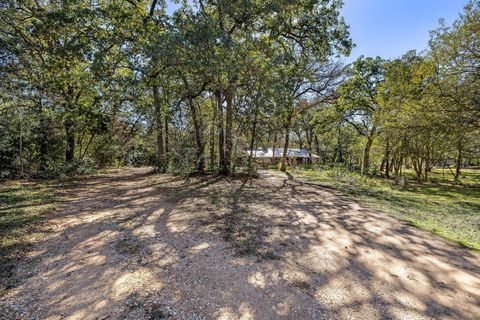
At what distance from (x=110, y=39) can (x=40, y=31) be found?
1.70 m

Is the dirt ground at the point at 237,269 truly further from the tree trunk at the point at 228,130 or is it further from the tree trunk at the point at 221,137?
the tree trunk at the point at 228,130

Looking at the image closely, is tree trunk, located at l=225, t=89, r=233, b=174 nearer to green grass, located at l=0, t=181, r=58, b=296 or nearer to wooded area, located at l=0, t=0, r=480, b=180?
wooded area, located at l=0, t=0, r=480, b=180

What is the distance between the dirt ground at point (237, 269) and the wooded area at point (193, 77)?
454 cm

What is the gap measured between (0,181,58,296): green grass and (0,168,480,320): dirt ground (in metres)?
0.20

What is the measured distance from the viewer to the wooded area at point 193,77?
255 inches

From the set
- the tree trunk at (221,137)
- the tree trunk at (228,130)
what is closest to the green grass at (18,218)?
the tree trunk at (221,137)

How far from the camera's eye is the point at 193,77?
30.4ft

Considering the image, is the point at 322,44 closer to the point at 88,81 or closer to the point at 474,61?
the point at 474,61

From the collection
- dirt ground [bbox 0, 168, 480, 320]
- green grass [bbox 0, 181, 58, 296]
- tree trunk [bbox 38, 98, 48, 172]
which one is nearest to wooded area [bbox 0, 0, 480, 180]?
tree trunk [bbox 38, 98, 48, 172]

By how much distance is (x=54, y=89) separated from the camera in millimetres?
9336

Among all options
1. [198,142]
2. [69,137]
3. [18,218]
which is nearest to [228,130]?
[198,142]

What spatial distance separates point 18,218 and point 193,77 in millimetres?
7075

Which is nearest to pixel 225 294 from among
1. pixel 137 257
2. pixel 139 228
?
pixel 137 257

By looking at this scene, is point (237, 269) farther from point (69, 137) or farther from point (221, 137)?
point (69, 137)
